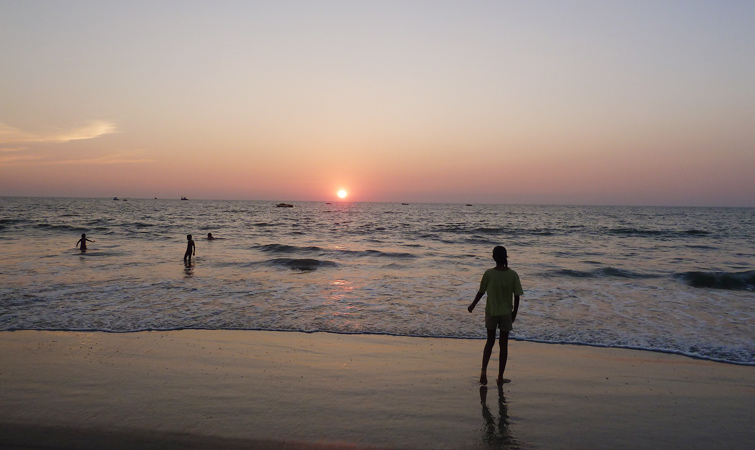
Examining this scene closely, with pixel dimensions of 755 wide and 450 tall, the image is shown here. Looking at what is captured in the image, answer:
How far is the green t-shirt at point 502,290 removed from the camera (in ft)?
22.2

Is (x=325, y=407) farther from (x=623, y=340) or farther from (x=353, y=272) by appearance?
(x=353, y=272)

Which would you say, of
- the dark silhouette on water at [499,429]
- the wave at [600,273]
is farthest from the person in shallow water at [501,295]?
the wave at [600,273]

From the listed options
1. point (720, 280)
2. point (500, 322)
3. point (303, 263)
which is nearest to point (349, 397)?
point (500, 322)

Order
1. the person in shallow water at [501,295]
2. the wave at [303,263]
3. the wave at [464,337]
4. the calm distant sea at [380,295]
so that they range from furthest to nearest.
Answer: the wave at [303,263], the calm distant sea at [380,295], the wave at [464,337], the person in shallow water at [501,295]

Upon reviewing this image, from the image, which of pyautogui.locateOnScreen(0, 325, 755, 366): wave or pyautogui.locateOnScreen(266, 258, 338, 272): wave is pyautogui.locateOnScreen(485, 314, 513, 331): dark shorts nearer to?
pyautogui.locateOnScreen(0, 325, 755, 366): wave

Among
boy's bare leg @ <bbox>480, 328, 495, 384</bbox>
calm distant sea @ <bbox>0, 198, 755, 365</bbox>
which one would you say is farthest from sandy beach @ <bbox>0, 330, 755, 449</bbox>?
calm distant sea @ <bbox>0, 198, 755, 365</bbox>

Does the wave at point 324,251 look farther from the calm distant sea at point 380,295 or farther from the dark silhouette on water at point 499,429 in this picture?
the dark silhouette on water at point 499,429

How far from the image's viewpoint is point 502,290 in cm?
681

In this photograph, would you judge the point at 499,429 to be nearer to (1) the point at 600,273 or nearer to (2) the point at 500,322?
(2) the point at 500,322

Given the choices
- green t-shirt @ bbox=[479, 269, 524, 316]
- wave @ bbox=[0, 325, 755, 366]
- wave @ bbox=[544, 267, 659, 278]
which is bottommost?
wave @ bbox=[544, 267, 659, 278]

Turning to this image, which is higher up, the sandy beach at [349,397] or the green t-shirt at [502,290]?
the green t-shirt at [502,290]

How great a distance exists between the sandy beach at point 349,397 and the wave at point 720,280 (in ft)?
40.7

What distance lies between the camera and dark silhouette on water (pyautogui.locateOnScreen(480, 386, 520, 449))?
197 inches

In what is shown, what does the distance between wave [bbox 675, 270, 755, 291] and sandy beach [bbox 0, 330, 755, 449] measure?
1241 centimetres
